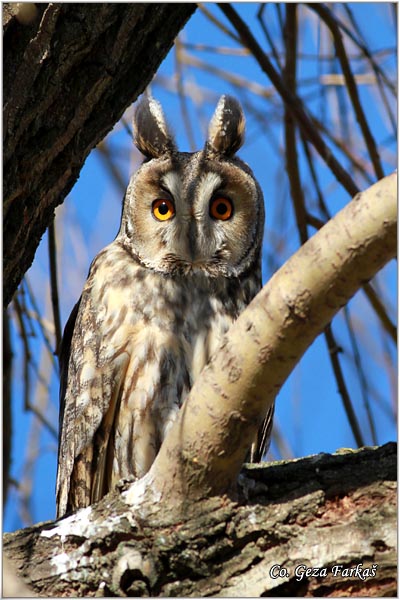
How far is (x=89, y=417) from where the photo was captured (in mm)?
2676

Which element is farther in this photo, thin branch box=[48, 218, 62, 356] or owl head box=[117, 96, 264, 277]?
owl head box=[117, 96, 264, 277]

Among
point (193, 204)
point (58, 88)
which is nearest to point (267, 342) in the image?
point (58, 88)

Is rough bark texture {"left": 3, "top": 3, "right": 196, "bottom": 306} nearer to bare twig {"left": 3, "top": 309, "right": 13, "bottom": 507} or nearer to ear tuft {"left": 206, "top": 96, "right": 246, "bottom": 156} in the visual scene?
bare twig {"left": 3, "top": 309, "right": 13, "bottom": 507}

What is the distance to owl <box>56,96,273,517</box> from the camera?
2.65m

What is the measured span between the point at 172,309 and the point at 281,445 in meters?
1.10

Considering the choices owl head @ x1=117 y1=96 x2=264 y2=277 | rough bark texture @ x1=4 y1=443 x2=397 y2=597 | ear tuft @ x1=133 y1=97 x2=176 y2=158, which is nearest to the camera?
rough bark texture @ x1=4 y1=443 x2=397 y2=597

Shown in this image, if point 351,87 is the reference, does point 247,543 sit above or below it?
below

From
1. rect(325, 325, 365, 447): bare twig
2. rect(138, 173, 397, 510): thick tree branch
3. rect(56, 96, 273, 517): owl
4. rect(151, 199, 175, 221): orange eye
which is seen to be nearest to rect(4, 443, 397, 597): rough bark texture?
rect(138, 173, 397, 510): thick tree branch

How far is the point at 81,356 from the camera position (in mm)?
2760

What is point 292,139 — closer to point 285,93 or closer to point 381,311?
point 285,93

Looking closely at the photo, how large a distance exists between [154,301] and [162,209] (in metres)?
0.35

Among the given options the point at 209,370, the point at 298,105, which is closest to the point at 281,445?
the point at 298,105

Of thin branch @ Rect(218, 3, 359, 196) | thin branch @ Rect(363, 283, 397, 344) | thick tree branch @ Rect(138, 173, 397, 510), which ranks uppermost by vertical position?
thin branch @ Rect(218, 3, 359, 196)

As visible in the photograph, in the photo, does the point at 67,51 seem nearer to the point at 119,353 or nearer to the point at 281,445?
the point at 119,353
